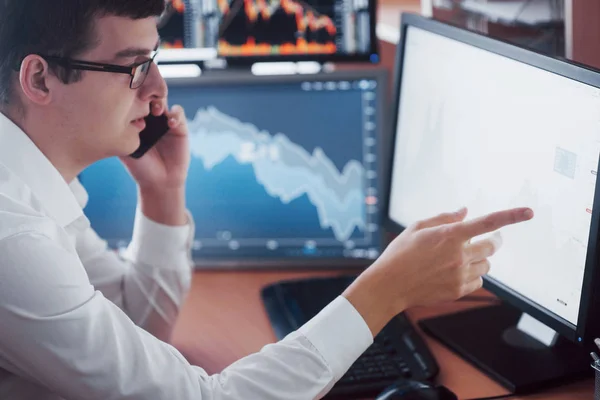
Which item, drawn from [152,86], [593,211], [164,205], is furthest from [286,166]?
[593,211]

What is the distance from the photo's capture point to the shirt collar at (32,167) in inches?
41.3

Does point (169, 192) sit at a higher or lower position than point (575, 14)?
lower

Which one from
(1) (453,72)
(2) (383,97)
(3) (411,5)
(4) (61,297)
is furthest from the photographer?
(3) (411,5)

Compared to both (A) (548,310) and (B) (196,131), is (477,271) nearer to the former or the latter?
(A) (548,310)

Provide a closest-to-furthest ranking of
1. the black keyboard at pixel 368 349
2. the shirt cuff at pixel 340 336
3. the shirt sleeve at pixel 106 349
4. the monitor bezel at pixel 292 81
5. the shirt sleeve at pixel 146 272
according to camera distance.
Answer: the shirt sleeve at pixel 106 349, the shirt cuff at pixel 340 336, the black keyboard at pixel 368 349, the shirt sleeve at pixel 146 272, the monitor bezel at pixel 292 81

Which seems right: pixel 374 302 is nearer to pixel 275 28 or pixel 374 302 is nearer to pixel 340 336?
pixel 340 336

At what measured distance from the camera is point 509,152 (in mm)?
1141

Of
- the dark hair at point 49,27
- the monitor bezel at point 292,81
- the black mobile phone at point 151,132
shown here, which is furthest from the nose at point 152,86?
the monitor bezel at point 292,81

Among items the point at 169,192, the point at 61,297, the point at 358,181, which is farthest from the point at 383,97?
the point at 61,297

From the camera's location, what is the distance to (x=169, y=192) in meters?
1.40

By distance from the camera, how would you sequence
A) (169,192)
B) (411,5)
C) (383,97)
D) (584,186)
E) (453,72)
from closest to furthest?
(584,186)
(453,72)
(169,192)
(383,97)
(411,5)

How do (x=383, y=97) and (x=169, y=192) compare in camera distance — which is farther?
(x=383, y=97)

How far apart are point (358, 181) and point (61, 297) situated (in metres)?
0.74

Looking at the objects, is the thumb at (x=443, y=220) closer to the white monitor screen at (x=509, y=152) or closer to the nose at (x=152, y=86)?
the white monitor screen at (x=509, y=152)
